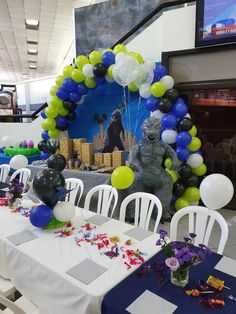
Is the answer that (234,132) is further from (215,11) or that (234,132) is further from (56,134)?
(56,134)

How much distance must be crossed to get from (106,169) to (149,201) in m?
1.35

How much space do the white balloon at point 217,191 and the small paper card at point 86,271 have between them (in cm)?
74

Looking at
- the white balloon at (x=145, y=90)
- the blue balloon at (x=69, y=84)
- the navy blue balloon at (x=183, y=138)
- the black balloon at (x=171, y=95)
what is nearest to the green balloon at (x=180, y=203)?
the navy blue balloon at (x=183, y=138)

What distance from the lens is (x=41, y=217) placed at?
1.77 meters

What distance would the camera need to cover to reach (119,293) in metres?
1.20

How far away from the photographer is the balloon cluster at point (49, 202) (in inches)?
70.0

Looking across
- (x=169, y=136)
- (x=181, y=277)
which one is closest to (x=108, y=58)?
(x=169, y=136)

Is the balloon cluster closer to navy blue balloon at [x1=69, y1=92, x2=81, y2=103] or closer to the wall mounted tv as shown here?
navy blue balloon at [x1=69, y1=92, x2=81, y2=103]

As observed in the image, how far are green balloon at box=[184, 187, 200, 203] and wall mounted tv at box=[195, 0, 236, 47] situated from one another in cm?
195

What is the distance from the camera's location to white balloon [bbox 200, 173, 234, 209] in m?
1.50

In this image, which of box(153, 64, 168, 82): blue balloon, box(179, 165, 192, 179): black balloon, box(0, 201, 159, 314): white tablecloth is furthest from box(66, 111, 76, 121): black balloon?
box(0, 201, 159, 314): white tablecloth

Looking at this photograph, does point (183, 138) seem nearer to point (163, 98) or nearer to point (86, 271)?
point (163, 98)

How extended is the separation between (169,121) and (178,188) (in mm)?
923

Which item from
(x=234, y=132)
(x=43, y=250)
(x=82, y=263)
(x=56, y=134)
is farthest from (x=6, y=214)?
(x=234, y=132)
